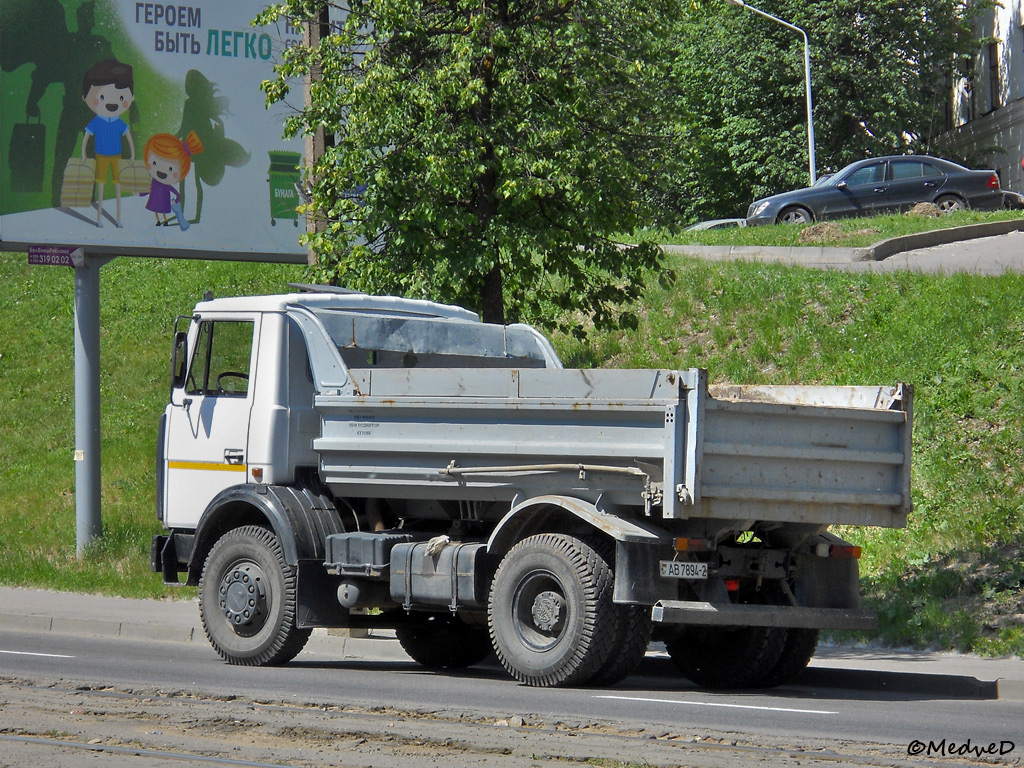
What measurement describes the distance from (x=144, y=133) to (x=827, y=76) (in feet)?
108

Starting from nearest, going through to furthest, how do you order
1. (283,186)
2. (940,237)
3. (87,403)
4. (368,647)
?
(368,647)
(87,403)
(283,186)
(940,237)

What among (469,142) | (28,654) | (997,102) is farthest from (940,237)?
(997,102)

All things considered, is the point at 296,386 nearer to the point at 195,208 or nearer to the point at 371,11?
the point at 371,11

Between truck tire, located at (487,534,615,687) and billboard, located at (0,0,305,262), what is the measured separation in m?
8.66

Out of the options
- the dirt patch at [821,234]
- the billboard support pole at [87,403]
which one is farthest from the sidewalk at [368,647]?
the dirt patch at [821,234]

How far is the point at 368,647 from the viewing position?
450 inches

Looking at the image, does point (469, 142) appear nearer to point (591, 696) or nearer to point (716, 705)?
point (591, 696)

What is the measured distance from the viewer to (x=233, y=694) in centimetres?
815

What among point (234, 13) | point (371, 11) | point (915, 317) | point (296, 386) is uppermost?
point (234, 13)

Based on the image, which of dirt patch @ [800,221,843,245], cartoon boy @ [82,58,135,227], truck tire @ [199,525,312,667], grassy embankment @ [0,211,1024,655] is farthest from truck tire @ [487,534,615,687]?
dirt patch @ [800,221,843,245]

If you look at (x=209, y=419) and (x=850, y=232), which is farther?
(x=850, y=232)

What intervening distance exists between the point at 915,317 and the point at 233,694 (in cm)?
1148

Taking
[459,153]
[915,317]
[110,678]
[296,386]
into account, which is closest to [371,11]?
[459,153]

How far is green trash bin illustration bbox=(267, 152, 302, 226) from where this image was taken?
17.3 meters
